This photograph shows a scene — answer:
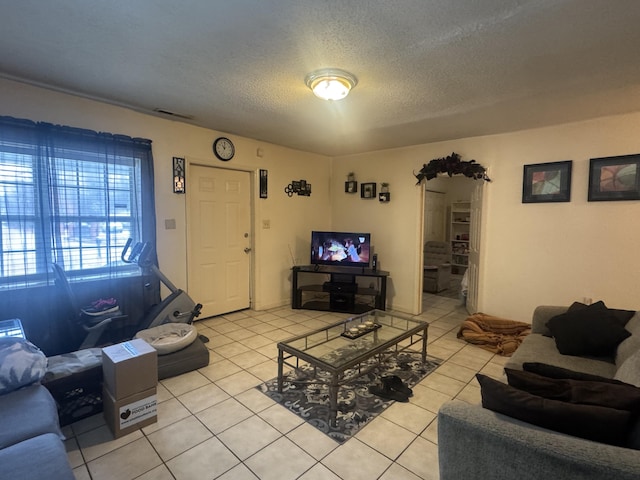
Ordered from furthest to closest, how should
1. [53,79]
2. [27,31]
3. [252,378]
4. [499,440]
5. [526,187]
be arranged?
1. [526,187]
2. [252,378]
3. [53,79]
4. [27,31]
5. [499,440]

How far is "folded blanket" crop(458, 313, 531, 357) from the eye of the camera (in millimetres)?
3314

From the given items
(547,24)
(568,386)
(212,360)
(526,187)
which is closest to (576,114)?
(526,187)

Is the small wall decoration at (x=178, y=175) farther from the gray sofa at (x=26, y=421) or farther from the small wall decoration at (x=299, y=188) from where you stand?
the gray sofa at (x=26, y=421)

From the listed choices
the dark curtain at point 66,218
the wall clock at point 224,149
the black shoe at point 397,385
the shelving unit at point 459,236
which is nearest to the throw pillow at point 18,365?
the dark curtain at point 66,218

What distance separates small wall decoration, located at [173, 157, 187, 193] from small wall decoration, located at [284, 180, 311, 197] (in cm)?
157

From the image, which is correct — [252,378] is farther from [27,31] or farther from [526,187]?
[526,187]

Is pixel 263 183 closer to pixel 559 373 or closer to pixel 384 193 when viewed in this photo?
pixel 384 193

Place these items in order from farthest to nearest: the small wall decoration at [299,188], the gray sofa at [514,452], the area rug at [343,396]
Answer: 1. the small wall decoration at [299,188]
2. the area rug at [343,396]
3. the gray sofa at [514,452]

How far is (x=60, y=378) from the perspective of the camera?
2.03 m

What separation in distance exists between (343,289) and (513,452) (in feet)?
11.7

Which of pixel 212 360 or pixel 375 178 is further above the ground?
pixel 375 178

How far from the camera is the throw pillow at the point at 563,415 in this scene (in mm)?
1098

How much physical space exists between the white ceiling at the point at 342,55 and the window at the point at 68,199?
44 centimetres

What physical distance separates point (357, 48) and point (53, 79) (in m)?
2.40
